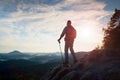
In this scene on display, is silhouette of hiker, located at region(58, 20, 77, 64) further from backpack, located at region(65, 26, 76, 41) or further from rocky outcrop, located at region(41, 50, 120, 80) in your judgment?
rocky outcrop, located at region(41, 50, 120, 80)

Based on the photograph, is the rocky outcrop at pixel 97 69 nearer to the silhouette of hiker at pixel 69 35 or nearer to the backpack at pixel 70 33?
the silhouette of hiker at pixel 69 35

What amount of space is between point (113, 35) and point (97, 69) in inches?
1780

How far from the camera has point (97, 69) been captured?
55.3ft

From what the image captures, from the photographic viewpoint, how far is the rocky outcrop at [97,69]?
1557 cm

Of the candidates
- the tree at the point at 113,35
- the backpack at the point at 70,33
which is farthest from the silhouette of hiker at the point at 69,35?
the tree at the point at 113,35

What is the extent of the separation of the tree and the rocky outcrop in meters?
33.7

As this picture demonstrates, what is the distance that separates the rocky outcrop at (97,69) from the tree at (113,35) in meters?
33.7

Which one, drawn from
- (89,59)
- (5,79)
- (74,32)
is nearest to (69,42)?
(74,32)

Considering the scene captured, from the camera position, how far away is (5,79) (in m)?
175

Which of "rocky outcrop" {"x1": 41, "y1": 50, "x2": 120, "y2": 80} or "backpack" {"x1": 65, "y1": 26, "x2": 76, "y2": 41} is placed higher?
"backpack" {"x1": 65, "y1": 26, "x2": 76, "y2": 41}

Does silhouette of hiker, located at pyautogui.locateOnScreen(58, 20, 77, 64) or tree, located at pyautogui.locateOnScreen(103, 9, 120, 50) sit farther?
tree, located at pyautogui.locateOnScreen(103, 9, 120, 50)

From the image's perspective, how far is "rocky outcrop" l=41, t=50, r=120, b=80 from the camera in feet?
51.1

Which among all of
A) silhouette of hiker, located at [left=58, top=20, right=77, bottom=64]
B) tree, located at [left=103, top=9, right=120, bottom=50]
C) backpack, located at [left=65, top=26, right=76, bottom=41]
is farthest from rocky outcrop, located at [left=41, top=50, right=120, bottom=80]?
tree, located at [left=103, top=9, right=120, bottom=50]

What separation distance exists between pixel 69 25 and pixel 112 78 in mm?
7653
